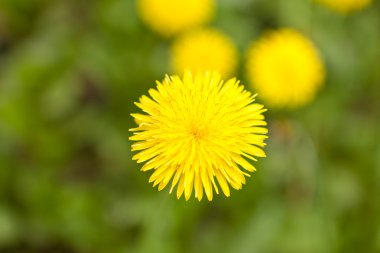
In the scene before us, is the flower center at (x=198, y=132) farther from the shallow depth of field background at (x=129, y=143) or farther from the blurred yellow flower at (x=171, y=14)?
the blurred yellow flower at (x=171, y=14)

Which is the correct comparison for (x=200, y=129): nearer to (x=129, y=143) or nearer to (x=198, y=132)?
(x=198, y=132)

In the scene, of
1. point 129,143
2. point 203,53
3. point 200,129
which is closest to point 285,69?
point 203,53

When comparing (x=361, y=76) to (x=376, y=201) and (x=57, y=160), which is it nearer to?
(x=376, y=201)

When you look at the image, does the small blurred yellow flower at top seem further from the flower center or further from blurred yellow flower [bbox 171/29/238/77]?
the flower center

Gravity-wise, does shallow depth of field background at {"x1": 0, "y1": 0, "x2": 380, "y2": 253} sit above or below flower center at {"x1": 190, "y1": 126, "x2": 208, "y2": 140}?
above

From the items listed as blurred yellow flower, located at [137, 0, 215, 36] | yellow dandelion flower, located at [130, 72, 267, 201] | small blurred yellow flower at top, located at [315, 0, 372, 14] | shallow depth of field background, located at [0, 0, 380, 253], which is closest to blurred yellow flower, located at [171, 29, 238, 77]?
blurred yellow flower, located at [137, 0, 215, 36]

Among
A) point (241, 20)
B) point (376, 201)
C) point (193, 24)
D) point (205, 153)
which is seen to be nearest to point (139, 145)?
point (205, 153)

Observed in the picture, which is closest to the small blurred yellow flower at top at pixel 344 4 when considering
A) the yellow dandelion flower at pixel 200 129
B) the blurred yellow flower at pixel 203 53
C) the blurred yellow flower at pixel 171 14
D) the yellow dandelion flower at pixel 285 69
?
the yellow dandelion flower at pixel 285 69
